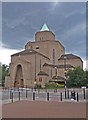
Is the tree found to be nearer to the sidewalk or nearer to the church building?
the church building

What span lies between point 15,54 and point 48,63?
1272cm

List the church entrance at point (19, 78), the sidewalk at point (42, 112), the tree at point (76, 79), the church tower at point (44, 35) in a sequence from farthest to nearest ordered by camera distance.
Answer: the church tower at point (44, 35) < the church entrance at point (19, 78) < the tree at point (76, 79) < the sidewalk at point (42, 112)

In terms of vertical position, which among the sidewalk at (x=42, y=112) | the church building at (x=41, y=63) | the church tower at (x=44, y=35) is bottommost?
the sidewalk at (x=42, y=112)

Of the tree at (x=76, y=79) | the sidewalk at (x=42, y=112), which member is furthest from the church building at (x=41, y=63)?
the sidewalk at (x=42, y=112)

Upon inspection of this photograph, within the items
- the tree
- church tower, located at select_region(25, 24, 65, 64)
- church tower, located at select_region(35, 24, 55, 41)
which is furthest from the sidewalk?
church tower, located at select_region(35, 24, 55, 41)

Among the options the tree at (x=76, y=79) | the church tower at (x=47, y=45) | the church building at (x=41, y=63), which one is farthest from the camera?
the church tower at (x=47, y=45)

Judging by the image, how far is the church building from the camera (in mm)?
78500

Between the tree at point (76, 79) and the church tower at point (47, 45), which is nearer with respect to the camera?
the tree at point (76, 79)

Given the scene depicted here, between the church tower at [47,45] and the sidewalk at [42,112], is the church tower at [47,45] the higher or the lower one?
the higher one

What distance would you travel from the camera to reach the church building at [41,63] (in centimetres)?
7850

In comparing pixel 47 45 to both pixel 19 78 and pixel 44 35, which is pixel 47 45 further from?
pixel 19 78

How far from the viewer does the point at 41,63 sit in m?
83.1

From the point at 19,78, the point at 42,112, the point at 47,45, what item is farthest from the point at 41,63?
the point at 42,112

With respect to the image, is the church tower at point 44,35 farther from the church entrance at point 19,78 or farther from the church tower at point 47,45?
the church entrance at point 19,78
